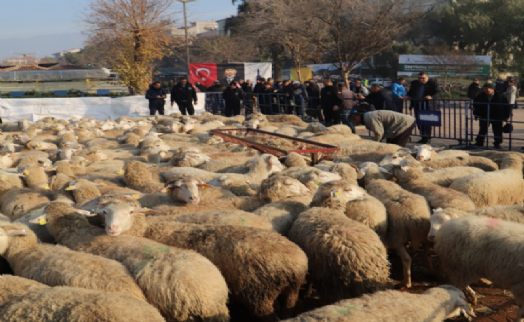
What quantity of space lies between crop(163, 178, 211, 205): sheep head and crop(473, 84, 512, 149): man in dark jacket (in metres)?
6.85

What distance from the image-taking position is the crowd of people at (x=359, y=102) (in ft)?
31.4

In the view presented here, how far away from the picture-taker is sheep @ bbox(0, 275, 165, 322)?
2.72m

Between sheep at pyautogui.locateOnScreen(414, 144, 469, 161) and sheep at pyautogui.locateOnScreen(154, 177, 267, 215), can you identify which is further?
sheep at pyautogui.locateOnScreen(414, 144, 469, 161)

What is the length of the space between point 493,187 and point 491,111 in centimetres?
505

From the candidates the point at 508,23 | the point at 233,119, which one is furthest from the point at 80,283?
the point at 508,23

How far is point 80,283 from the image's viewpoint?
10.9 feet

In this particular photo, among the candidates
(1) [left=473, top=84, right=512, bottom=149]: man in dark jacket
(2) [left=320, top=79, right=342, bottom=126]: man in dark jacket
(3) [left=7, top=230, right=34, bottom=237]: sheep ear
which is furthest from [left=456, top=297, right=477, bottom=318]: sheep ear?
(2) [left=320, top=79, right=342, bottom=126]: man in dark jacket

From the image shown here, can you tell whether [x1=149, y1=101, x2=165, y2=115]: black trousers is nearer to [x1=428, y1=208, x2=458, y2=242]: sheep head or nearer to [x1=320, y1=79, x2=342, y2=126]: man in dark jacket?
[x1=320, y1=79, x2=342, y2=126]: man in dark jacket

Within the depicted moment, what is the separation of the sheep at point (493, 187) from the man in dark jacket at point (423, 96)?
16.5 ft

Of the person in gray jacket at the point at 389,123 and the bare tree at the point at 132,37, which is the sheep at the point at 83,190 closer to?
the person in gray jacket at the point at 389,123

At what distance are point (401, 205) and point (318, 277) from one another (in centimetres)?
139

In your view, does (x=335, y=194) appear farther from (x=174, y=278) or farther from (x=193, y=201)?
(x=174, y=278)

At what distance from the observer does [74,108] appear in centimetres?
1845

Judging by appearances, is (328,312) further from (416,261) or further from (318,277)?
(416,261)
